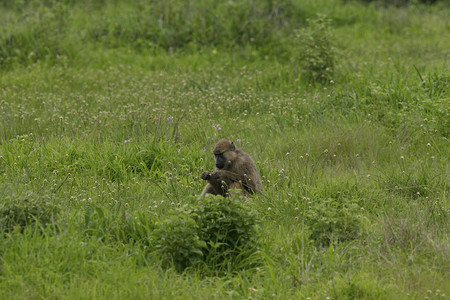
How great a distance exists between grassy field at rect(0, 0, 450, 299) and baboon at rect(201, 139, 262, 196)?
0.28 m

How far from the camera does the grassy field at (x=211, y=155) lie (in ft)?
15.4

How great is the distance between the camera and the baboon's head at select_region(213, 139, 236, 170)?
253 inches

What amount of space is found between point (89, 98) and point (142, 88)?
0.98 metres

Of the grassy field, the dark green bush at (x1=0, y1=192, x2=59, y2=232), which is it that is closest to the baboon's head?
the grassy field

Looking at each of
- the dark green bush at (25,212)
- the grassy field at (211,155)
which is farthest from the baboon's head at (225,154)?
the dark green bush at (25,212)

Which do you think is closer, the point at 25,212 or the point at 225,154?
the point at 25,212

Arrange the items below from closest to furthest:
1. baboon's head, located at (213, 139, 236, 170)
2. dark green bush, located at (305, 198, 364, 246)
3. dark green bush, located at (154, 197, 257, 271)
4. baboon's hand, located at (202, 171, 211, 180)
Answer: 1. dark green bush, located at (154, 197, 257, 271)
2. dark green bush, located at (305, 198, 364, 246)
3. baboon's hand, located at (202, 171, 211, 180)
4. baboon's head, located at (213, 139, 236, 170)

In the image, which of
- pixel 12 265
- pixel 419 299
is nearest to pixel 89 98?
pixel 12 265

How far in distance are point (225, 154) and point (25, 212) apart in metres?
2.20

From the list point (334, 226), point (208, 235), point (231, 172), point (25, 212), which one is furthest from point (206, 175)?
point (25, 212)

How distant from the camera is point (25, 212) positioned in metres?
5.03

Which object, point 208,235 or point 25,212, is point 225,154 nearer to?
point 208,235

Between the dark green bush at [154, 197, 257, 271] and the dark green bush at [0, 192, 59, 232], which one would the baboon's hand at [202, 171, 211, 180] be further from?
the dark green bush at [0, 192, 59, 232]

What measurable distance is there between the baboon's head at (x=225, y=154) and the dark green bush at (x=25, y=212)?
1.90 meters
